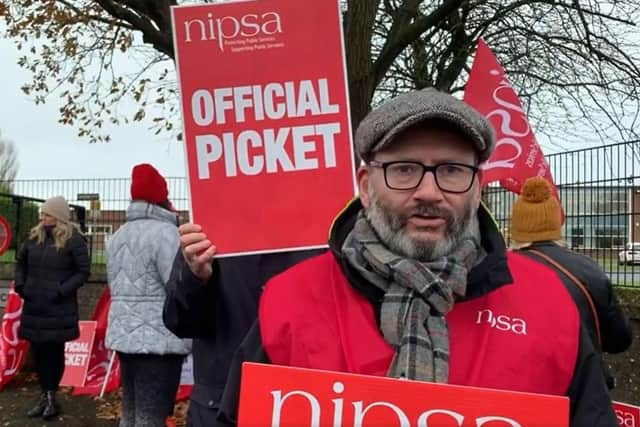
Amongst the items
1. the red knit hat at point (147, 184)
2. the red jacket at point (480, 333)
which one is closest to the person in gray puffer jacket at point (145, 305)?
the red knit hat at point (147, 184)

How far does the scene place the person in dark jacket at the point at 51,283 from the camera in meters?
6.30

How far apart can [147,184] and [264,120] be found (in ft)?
7.14

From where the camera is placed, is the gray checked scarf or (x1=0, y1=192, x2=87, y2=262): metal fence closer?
the gray checked scarf

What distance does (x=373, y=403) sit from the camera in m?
1.53

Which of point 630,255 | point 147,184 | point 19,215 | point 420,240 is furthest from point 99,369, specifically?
point 420,240

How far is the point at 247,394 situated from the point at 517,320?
Result: 606 millimetres

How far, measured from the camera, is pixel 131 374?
4.55 m

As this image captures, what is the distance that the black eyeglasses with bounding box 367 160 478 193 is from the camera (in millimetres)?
1686

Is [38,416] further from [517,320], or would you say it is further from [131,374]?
[517,320]

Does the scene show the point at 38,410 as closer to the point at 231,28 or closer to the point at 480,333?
the point at 231,28

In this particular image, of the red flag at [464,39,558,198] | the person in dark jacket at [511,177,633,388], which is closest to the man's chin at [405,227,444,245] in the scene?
the person in dark jacket at [511,177,633,388]

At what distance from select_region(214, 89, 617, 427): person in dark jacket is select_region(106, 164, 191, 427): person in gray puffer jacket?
2.79 metres

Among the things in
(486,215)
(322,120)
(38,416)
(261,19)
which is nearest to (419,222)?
(486,215)

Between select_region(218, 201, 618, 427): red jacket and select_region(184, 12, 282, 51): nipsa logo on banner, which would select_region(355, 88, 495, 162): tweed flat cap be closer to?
select_region(218, 201, 618, 427): red jacket
